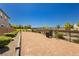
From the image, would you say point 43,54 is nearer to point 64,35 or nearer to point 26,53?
point 26,53

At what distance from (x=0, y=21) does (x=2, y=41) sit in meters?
5.02

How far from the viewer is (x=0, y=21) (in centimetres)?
1105

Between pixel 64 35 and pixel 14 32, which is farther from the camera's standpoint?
pixel 64 35

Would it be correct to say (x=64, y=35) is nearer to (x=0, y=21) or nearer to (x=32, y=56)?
(x=0, y=21)

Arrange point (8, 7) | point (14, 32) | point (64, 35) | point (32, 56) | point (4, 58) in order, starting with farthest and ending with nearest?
point (64, 35) → point (14, 32) → point (8, 7) → point (32, 56) → point (4, 58)

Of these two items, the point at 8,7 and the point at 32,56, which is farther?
the point at 8,7

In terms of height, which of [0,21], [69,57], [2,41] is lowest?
[69,57]

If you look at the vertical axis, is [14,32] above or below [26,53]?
above

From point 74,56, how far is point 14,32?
19.0 ft

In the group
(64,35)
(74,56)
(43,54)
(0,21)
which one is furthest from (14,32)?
(74,56)

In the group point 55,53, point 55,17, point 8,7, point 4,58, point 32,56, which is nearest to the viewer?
point 4,58

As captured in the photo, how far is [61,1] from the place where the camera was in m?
6.39

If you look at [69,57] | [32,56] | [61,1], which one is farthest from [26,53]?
[61,1]

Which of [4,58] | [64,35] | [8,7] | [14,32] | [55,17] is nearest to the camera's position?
[4,58]
